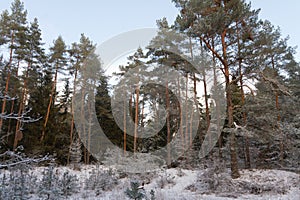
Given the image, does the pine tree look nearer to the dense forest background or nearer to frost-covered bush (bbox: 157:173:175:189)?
the dense forest background

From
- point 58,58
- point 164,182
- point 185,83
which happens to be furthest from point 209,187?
point 58,58

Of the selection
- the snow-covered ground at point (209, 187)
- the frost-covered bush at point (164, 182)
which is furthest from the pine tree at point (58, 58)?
the frost-covered bush at point (164, 182)

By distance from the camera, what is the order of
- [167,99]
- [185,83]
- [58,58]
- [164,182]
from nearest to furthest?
[164,182]
[167,99]
[185,83]
[58,58]

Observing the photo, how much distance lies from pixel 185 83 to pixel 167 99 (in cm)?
242

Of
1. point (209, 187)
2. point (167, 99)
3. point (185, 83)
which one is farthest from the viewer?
point (185, 83)

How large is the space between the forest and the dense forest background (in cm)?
7

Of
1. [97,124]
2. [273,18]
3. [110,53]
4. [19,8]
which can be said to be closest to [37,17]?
[19,8]

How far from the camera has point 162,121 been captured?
20422mm

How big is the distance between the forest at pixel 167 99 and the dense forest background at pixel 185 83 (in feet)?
0.24

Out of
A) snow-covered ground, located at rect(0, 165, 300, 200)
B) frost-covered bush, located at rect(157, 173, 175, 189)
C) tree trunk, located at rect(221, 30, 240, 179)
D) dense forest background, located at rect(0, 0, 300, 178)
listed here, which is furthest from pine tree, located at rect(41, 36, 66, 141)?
tree trunk, located at rect(221, 30, 240, 179)

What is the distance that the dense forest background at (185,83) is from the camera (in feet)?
33.0

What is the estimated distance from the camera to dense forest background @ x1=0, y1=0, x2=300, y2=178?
1007 cm

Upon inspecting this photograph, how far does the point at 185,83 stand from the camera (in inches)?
698

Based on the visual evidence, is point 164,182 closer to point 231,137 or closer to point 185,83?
point 231,137
